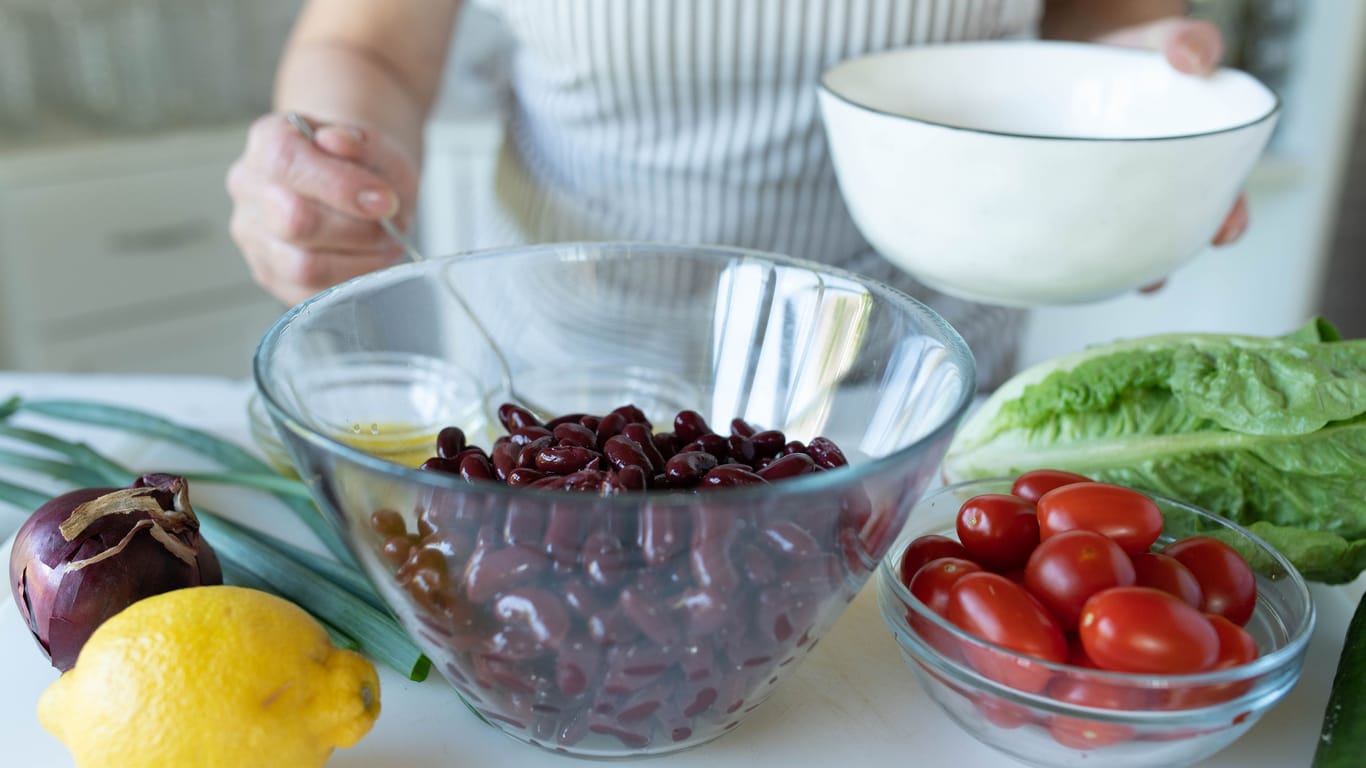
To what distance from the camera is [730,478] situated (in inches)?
20.6

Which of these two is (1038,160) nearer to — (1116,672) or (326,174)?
(1116,672)

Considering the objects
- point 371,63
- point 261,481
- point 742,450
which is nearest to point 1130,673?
point 742,450

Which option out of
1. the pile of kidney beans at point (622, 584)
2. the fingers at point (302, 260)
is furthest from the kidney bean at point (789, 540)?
the fingers at point (302, 260)

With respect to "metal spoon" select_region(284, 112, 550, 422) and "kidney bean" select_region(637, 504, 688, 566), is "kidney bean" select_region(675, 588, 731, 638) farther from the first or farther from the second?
"metal spoon" select_region(284, 112, 550, 422)

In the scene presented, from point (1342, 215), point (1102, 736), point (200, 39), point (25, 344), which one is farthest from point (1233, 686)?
point (1342, 215)

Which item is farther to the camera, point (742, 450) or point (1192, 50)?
point (1192, 50)

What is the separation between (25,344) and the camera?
2.33 meters

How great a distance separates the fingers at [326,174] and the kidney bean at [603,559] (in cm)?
48

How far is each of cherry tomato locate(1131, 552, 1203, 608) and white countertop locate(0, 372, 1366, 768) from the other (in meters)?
0.09

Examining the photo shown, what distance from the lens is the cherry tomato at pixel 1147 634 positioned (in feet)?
1.64

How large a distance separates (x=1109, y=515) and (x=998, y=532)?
6 cm

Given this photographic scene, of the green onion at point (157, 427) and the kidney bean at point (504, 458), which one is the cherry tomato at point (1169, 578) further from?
the green onion at point (157, 427)

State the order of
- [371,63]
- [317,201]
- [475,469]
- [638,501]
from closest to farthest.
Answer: [638,501]
[475,469]
[317,201]
[371,63]

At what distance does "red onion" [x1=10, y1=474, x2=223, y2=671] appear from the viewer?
562 millimetres
